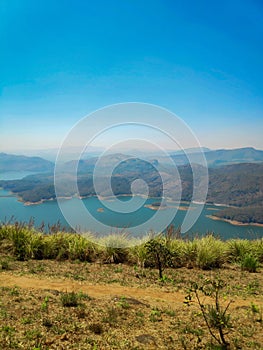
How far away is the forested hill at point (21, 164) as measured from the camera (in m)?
154

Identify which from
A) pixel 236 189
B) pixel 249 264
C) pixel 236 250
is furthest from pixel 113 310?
pixel 236 189

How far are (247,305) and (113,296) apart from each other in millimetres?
2345

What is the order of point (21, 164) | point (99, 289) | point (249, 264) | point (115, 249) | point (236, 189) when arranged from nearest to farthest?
1. point (99, 289)
2. point (249, 264)
3. point (115, 249)
4. point (236, 189)
5. point (21, 164)

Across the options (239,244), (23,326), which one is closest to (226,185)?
(239,244)

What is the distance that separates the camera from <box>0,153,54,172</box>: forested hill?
154 meters

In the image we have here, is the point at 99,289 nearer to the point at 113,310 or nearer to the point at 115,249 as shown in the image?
the point at 113,310

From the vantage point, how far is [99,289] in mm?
5418

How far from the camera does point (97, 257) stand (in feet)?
25.5

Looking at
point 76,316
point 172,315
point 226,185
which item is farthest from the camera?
point 226,185

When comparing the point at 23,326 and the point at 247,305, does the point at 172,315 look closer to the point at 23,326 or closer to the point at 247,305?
the point at 247,305

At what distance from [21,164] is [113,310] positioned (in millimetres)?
174351

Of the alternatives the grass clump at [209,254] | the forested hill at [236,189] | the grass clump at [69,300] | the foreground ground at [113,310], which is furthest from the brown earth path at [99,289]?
the forested hill at [236,189]

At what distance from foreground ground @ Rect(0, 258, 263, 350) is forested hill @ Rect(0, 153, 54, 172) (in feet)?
482

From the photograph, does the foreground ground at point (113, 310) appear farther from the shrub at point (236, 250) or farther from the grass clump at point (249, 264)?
the shrub at point (236, 250)
